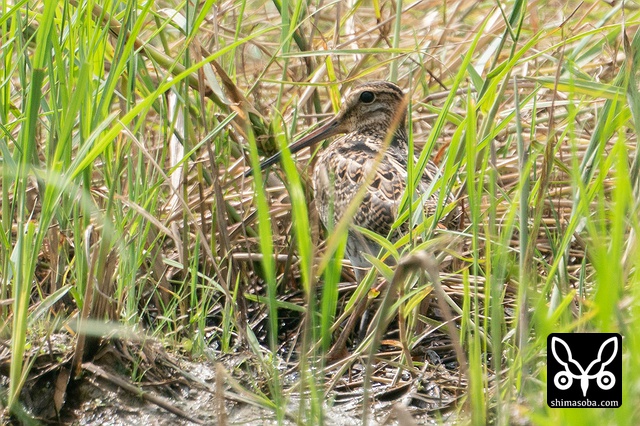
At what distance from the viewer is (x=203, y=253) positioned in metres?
3.24

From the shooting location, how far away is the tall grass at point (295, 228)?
1911 millimetres

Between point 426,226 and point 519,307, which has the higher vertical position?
point 426,226

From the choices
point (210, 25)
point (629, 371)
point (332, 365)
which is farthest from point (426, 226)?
point (210, 25)

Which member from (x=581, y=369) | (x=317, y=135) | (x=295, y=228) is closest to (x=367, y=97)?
(x=317, y=135)

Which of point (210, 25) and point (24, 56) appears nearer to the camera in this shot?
point (24, 56)

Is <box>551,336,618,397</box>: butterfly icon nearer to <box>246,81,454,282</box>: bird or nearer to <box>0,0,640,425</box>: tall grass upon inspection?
<box>0,0,640,425</box>: tall grass

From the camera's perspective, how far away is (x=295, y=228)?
9.45 ft

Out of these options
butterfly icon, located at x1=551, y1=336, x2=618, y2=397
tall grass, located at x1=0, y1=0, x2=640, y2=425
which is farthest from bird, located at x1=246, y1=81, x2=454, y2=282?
butterfly icon, located at x1=551, y1=336, x2=618, y2=397

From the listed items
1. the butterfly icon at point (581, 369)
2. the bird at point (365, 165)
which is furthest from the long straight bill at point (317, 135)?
the butterfly icon at point (581, 369)

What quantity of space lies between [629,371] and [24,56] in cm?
177

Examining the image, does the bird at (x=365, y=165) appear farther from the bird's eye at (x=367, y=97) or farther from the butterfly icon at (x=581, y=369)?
the butterfly icon at (x=581, y=369)

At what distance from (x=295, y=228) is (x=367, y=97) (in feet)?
3.22

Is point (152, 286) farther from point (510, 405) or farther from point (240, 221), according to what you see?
point (510, 405)

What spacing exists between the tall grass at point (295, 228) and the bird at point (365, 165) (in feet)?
0.33
